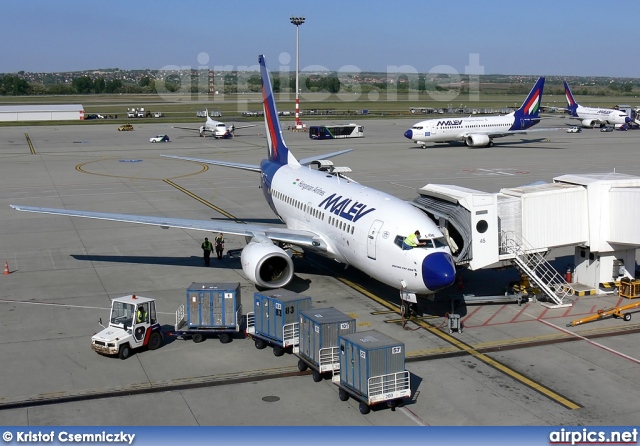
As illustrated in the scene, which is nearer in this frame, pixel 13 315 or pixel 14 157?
pixel 13 315

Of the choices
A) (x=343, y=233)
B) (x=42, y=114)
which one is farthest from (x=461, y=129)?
(x=42, y=114)

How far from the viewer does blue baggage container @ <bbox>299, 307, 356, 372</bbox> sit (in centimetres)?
2317

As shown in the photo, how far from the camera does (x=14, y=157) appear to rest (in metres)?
90.4

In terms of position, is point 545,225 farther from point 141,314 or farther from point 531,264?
point 141,314

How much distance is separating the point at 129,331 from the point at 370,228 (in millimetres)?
10307

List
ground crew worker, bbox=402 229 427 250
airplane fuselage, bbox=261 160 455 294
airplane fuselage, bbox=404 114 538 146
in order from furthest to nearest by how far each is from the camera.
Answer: airplane fuselage, bbox=404 114 538 146, ground crew worker, bbox=402 229 427 250, airplane fuselage, bbox=261 160 455 294

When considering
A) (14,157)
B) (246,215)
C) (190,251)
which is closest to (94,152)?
(14,157)

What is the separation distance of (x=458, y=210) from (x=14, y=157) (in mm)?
73064

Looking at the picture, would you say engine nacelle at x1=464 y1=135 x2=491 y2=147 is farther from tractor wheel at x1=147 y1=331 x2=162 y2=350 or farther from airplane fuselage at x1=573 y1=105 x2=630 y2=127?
tractor wheel at x1=147 y1=331 x2=162 y2=350

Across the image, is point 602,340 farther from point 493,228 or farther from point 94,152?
point 94,152

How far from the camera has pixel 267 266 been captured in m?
32.4

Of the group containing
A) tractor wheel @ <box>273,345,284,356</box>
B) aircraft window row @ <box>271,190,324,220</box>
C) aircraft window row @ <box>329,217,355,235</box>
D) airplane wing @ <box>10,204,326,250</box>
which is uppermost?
aircraft window row @ <box>271,190,324,220</box>

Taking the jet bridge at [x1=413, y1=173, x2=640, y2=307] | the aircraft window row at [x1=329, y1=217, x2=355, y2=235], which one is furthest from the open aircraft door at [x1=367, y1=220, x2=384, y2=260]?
the jet bridge at [x1=413, y1=173, x2=640, y2=307]

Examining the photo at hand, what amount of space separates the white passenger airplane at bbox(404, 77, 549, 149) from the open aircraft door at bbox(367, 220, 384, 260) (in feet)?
228
